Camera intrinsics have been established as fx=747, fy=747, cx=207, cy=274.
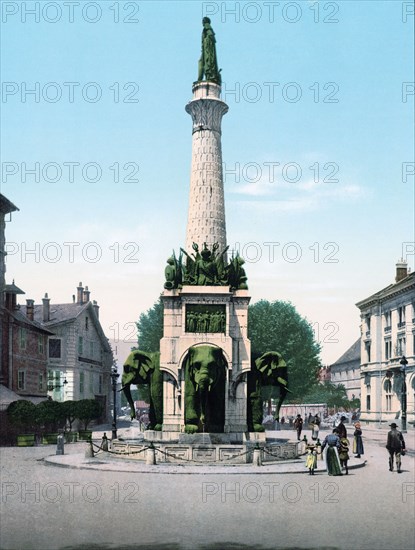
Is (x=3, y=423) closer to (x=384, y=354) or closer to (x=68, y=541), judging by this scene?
(x=68, y=541)

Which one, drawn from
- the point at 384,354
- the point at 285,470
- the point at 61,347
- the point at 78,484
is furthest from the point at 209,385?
the point at 384,354

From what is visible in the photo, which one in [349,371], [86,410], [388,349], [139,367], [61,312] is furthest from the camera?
[349,371]

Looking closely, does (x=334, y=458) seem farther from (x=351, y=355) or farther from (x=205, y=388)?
(x=351, y=355)

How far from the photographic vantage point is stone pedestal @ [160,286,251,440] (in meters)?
29.1

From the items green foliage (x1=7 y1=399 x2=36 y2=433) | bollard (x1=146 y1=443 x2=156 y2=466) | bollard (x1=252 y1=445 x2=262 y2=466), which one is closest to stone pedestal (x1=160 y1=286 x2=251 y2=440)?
bollard (x1=146 y1=443 x2=156 y2=466)

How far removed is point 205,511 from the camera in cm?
1527

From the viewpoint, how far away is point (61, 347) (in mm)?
62875

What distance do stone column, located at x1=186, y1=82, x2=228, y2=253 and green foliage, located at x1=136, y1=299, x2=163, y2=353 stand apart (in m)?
37.4

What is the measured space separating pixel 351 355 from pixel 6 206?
251ft

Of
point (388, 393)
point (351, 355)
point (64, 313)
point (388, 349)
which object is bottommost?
point (388, 393)

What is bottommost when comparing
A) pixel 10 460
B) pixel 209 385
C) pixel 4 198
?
pixel 10 460

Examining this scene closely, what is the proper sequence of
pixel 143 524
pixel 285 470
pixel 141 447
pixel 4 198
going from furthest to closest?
1. pixel 4 198
2. pixel 141 447
3. pixel 285 470
4. pixel 143 524

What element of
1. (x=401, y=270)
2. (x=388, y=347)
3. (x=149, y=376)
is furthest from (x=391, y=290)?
(x=149, y=376)

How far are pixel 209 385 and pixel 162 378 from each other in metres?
3.23
